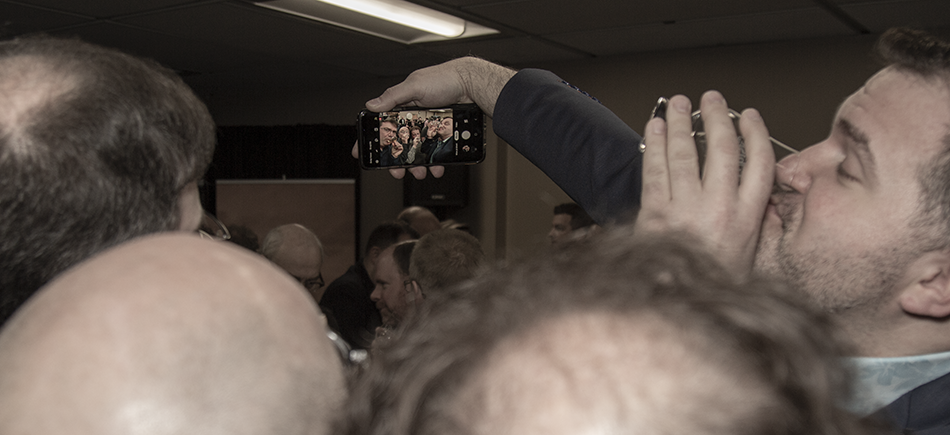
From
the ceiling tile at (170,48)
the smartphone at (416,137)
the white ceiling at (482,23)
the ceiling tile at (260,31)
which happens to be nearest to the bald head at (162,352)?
the smartphone at (416,137)

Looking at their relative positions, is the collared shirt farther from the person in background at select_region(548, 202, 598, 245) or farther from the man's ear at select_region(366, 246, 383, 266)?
the person in background at select_region(548, 202, 598, 245)

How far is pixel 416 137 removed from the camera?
1384 mm

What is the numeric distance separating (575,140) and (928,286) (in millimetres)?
562

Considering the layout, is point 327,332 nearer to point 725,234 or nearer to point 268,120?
point 725,234

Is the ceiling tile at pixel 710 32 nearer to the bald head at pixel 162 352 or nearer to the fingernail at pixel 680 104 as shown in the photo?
the fingernail at pixel 680 104

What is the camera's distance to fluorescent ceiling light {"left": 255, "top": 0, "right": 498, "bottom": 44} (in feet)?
12.2

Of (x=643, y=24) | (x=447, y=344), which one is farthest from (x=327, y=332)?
(x=643, y=24)

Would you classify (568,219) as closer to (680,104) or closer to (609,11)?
(609,11)

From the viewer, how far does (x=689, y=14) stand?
384 centimetres

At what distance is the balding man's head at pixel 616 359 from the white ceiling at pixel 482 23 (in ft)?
11.0

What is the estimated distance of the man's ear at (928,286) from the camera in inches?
35.1

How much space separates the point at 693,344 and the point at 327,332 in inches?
8.1

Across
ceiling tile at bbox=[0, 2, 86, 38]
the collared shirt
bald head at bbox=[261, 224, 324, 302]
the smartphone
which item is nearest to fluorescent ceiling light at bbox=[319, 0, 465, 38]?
bald head at bbox=[261, 224, 324, 302]

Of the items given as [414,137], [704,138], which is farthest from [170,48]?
[704,138]
